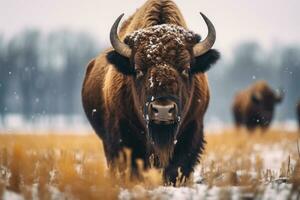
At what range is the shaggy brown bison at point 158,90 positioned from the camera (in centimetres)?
571

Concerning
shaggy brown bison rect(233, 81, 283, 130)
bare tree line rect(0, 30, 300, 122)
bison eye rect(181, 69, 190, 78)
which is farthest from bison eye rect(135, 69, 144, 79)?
bare tree line rect(0, 30, 300, 122)

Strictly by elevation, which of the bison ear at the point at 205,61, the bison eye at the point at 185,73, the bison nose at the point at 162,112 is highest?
the bison ear at the point at 205,61

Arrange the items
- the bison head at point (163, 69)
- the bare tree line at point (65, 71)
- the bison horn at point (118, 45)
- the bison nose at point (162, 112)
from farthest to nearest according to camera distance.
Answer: the bare tree line at point (65, 71)
the bison horn at point (118, 45)
the bison head at point (163, 69)
the bison nose at point (162, 112)

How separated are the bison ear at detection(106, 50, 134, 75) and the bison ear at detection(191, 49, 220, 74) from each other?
2.56 feet

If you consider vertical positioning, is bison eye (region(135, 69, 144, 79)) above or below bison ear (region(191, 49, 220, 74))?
below

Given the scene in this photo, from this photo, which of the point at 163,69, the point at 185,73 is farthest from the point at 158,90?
the point at 185,73

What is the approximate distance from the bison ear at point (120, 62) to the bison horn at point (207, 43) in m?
0.83

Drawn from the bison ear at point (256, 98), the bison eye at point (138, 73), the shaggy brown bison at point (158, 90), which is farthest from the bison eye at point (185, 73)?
the bison ear at point (256, 98)

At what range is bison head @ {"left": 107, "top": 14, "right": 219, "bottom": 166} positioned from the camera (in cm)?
552

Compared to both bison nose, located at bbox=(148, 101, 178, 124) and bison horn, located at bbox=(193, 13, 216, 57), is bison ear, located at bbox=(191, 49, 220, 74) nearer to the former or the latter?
bison horn, located at bbox=(193, 13, 216, 57)

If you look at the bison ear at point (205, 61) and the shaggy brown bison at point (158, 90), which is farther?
the bison ear at point (205, 61)

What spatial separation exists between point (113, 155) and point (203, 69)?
1.55 metres

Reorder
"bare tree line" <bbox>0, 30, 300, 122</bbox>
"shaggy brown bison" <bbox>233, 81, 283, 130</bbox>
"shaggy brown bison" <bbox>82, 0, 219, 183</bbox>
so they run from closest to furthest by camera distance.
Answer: "shaggy brown bison" <bbox>82, 0, 219, 183</bbox>
"shaggy brown bison" <bbox>233, 81, 283, 130</bbox>
"bare tree line" <bbox>0, 30, 300, 122</bbox>

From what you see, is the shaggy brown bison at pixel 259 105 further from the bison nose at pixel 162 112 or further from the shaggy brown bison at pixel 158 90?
the bison nose at pixel 162 112
